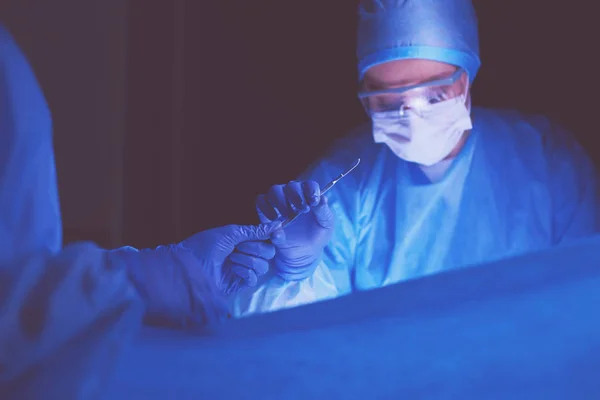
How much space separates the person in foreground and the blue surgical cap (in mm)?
1005

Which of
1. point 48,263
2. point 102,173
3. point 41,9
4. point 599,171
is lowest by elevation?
point 102,173

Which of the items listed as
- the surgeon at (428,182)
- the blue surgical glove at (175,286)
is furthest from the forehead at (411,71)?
the blue surgical glove at (175,286)

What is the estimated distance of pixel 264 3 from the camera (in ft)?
6.06

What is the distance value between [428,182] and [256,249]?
2.03 feet

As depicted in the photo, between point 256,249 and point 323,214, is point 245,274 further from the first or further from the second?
point 323,214

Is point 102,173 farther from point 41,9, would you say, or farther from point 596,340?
point 596,340

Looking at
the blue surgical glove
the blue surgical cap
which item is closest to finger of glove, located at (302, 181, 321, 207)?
the blue surgical glove

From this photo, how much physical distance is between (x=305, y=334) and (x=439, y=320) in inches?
6.1

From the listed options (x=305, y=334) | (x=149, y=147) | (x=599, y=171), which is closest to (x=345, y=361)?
(x=305, y=334)

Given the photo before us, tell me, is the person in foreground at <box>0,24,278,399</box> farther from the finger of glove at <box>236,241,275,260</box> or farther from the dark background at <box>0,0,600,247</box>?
the dark background at <box>0,0,600,247</box>

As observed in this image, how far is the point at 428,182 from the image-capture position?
152 centimetres

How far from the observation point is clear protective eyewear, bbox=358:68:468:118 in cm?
137

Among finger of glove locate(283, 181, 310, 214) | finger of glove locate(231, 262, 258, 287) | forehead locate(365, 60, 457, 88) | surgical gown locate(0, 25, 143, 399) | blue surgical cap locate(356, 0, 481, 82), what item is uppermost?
blue surgical cap locate(356, 0, 481, 82)

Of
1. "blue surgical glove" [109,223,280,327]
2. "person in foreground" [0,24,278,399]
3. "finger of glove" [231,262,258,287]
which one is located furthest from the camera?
"finger of glove" [231,262,258,287]
